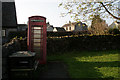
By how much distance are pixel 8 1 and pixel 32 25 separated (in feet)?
64.2

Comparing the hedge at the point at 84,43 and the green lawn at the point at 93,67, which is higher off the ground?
the hedge at the point at 84,43

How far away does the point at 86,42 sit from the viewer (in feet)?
52.3

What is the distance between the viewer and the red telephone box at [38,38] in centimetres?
887

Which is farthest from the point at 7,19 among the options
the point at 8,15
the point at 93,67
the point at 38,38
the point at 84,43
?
the point at 93,67

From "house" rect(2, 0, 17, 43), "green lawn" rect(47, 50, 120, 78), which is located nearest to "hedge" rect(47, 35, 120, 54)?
"green lawn" rect(47, 50, 120, 78)

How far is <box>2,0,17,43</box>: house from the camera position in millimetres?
23753

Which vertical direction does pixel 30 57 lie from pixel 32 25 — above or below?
below

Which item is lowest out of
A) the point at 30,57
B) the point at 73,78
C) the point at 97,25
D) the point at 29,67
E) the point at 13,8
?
the point at 73,78

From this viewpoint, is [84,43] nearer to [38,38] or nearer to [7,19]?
[38,38]

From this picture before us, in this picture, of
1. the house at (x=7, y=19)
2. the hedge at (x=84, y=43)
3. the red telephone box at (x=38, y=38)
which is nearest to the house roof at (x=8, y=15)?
the house at (x=7, y=19)

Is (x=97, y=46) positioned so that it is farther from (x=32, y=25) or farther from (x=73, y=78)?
(x=73, y=78)

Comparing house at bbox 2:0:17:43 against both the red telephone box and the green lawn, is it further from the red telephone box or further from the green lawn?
the green lawn

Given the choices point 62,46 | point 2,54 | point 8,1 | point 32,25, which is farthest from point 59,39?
point 8,1

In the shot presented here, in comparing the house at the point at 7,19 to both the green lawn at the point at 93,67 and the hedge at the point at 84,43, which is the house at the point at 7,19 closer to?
the hedge at the point at 84,43
